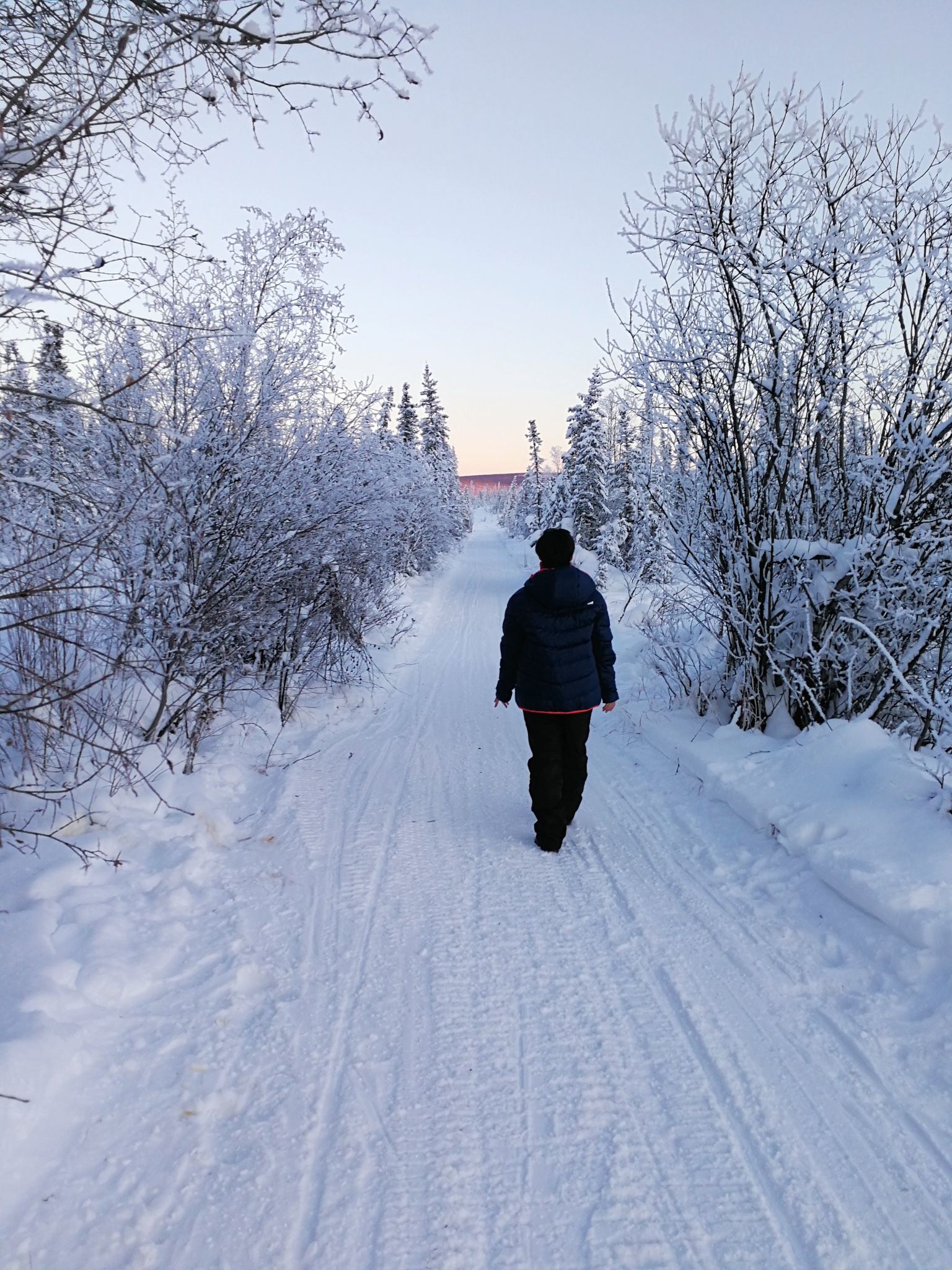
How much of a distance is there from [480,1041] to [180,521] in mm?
4124

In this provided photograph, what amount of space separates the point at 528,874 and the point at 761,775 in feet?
6.68

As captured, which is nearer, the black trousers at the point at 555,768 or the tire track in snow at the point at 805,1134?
the tire track in snow at the point at 805,1134

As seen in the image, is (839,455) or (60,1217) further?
(839,455)

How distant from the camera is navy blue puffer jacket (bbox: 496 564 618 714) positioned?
4.41 metres

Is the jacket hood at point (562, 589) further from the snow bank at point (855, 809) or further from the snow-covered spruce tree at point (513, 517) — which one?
the snow-covered spruce tree at point (513, 517)

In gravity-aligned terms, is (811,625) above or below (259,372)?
below

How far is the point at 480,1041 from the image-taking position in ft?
8.94

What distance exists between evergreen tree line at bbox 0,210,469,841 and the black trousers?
2438 mm

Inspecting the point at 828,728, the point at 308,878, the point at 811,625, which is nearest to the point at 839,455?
the point at 811,625

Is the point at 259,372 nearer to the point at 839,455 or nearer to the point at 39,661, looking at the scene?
the point at 39,661

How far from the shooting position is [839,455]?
17.7 feet

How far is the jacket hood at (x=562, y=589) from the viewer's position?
440 cm

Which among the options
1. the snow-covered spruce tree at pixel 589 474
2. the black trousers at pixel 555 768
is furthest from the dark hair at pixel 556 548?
the snow-covered spruce tree at pixel 589 474

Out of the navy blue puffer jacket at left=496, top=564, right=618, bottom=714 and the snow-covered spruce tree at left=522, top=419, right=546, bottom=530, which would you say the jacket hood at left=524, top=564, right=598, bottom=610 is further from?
the snow-covered spruce tree at left=522, top=419, right=546, bottom=530
